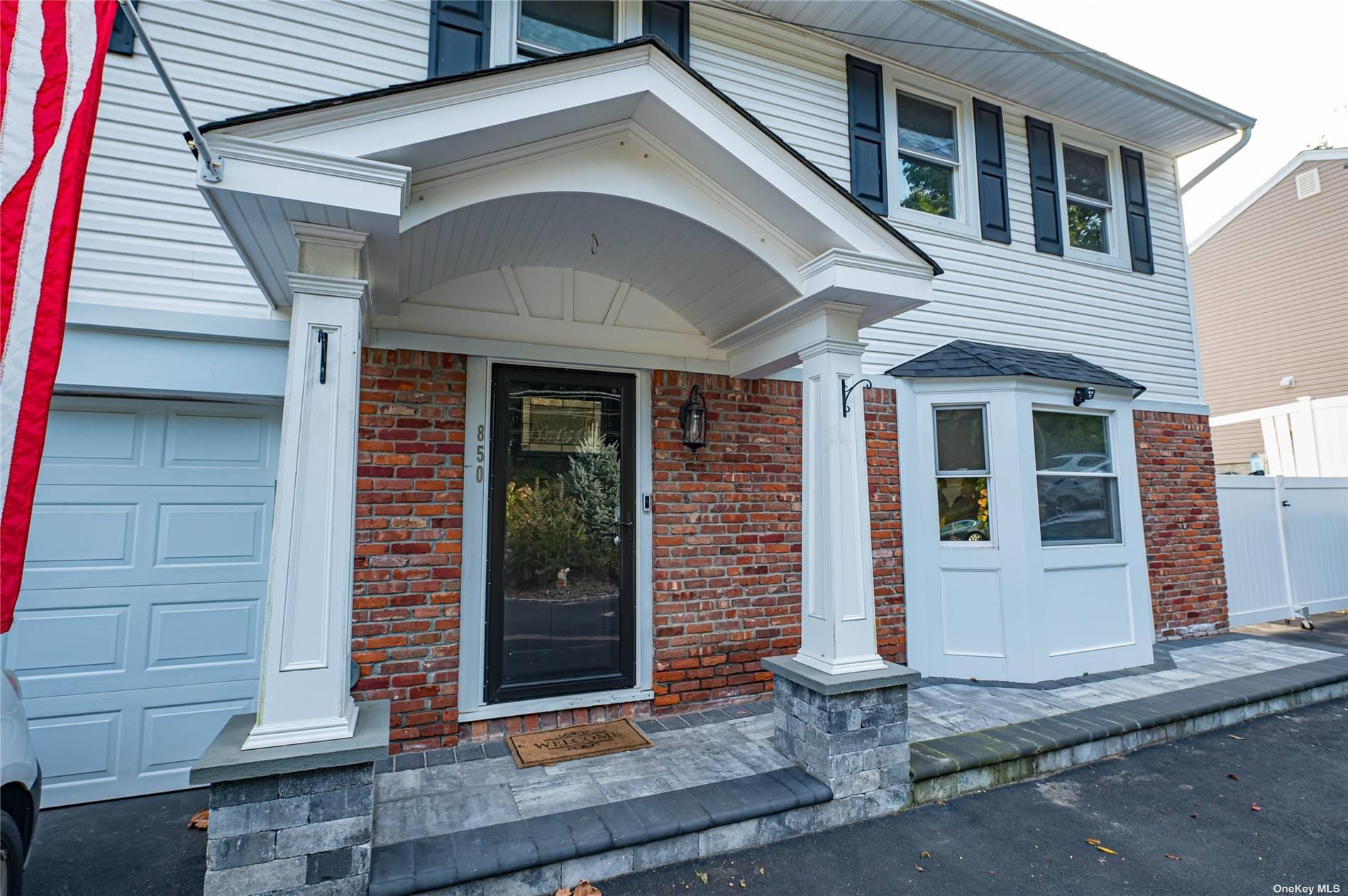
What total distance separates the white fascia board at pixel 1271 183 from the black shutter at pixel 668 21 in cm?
1089

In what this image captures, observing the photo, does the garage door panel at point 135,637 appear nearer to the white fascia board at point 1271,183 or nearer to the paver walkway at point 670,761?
the paver walkway at point 670,761

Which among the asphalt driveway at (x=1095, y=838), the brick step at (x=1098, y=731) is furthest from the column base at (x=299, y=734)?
the brick step at (x=1098, y=731)

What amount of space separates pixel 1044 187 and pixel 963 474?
315 cm

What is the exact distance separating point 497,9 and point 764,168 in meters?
2.53

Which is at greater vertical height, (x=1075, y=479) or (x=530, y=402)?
(x=530, y=402)

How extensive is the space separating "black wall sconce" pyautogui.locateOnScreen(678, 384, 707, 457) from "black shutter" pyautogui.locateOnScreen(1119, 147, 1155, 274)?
527cm

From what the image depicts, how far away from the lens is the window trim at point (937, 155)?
5273mm

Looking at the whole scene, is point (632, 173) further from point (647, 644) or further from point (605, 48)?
point (647, 644)

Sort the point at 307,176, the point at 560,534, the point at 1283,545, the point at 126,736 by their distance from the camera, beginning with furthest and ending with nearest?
the point at 1283,545 → the point at 560,534 → the point at 126,736 → the point at 307,176

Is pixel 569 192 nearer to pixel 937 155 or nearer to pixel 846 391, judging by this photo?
pixel 846 391

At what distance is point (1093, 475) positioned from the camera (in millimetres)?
5148

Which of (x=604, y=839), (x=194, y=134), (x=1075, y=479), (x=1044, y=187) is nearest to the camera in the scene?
(x=194, y=134)

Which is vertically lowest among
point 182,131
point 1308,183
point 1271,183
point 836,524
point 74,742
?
point 74,742

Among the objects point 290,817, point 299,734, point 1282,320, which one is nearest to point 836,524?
point 299,734
